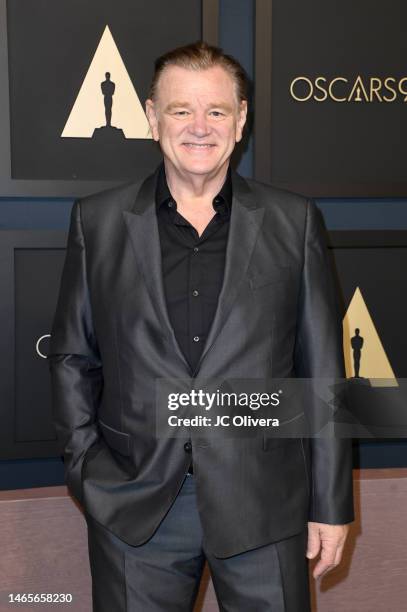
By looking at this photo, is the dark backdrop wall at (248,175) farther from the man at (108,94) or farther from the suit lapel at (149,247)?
the suit lapel at (149,247)

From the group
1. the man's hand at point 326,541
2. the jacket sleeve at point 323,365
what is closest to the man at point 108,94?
the jacket sleeve at point 323,365

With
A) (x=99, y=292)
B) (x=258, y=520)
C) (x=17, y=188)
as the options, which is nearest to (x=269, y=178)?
(x=17, y=188)

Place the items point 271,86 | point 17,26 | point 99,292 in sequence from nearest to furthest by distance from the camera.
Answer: point 99,292 < point 17,26 < point 271,86

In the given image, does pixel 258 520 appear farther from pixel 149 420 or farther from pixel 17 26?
pixel 17 26

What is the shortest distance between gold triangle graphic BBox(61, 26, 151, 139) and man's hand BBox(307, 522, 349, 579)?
4.31 feet

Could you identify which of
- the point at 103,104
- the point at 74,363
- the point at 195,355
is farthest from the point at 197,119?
the point at 103,104

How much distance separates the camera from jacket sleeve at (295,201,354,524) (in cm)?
168

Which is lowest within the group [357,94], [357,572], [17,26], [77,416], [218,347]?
[357,572]

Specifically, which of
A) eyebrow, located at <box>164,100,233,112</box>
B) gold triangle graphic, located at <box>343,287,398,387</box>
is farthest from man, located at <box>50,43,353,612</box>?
gold triangle graphic, located at <box>343,287,398,387</box>

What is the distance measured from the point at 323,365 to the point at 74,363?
0.55 metres

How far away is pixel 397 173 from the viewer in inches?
100

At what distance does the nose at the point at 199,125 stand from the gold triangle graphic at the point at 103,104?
0.80 m

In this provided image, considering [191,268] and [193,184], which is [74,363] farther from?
[193,184]

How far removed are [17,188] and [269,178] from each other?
0.78 metres
